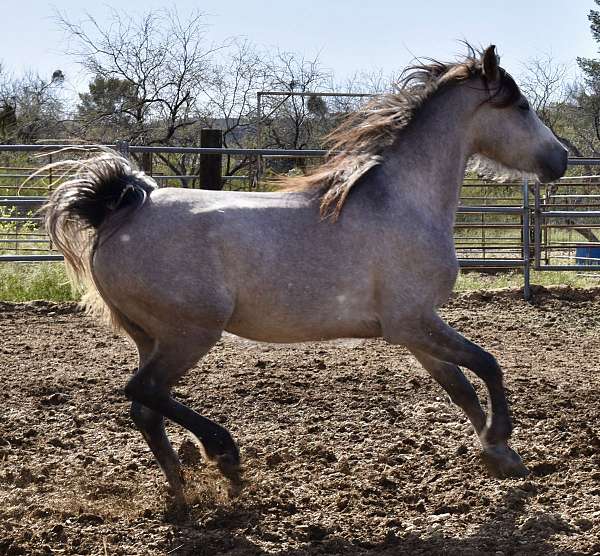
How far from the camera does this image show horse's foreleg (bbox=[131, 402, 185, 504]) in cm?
391

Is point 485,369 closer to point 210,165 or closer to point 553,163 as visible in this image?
point 553,163

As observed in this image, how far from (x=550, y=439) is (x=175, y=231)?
2.24 metres

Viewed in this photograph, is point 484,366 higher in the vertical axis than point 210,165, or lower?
lower

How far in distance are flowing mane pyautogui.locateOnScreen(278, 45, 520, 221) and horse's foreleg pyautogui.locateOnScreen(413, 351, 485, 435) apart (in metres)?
0.93

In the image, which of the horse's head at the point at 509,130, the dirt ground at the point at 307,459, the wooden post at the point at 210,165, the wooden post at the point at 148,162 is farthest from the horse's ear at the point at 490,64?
the wooden post at the point at 148,162

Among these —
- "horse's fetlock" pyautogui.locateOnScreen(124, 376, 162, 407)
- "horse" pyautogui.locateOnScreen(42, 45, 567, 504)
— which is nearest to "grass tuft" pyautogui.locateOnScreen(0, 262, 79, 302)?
"horse" pyautogui.locateOnScreen(42, 45, 567, 504)

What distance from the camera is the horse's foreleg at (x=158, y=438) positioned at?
12.8 feet

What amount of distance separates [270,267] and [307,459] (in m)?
1.11

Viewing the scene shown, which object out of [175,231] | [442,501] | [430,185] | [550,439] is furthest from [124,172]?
[550,439]

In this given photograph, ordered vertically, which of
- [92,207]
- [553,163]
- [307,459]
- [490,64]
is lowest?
[307,459]

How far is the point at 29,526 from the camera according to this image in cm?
351

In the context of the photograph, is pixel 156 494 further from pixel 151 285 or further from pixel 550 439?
pixel 550 439

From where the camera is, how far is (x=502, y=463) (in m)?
3.87

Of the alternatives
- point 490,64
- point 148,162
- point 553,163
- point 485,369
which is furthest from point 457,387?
point 148,162
